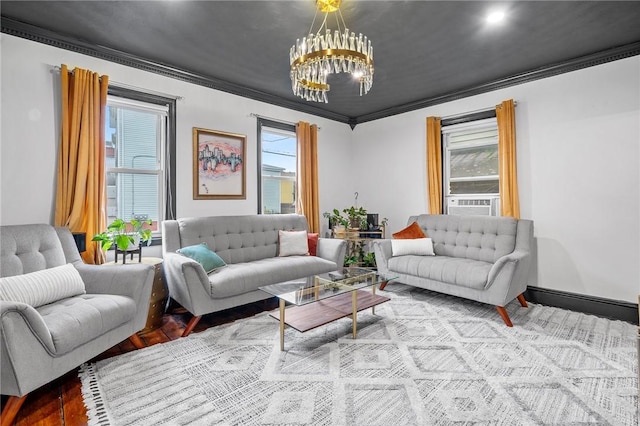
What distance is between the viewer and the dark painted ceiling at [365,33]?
2.39m

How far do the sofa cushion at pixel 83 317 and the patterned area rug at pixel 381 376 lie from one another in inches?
12.8

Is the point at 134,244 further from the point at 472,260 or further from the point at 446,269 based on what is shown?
the point at 472,260

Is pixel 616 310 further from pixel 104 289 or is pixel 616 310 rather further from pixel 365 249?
pixel 104 289

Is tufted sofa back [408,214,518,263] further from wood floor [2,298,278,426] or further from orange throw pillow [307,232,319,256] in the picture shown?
wood floor [2,298,278,426]

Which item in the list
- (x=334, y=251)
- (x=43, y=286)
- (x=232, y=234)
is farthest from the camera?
(x=334, y=251)

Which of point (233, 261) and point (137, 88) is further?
point (233, 261)

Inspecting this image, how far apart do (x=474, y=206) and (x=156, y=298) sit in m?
3.90

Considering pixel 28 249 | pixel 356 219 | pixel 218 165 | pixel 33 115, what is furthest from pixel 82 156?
pixel 356 219

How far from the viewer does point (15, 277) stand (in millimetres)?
1946

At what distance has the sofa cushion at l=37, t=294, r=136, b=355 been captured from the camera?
176 centimetres

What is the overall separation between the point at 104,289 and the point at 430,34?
10.9ft

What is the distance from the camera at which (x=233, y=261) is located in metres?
3.51

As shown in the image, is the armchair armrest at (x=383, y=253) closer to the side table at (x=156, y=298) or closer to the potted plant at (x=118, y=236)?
the side table at (x=156, y=298)

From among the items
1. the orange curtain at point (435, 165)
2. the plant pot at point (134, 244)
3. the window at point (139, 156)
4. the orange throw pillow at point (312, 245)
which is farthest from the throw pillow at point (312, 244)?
the plant pot at point (134, 244)
